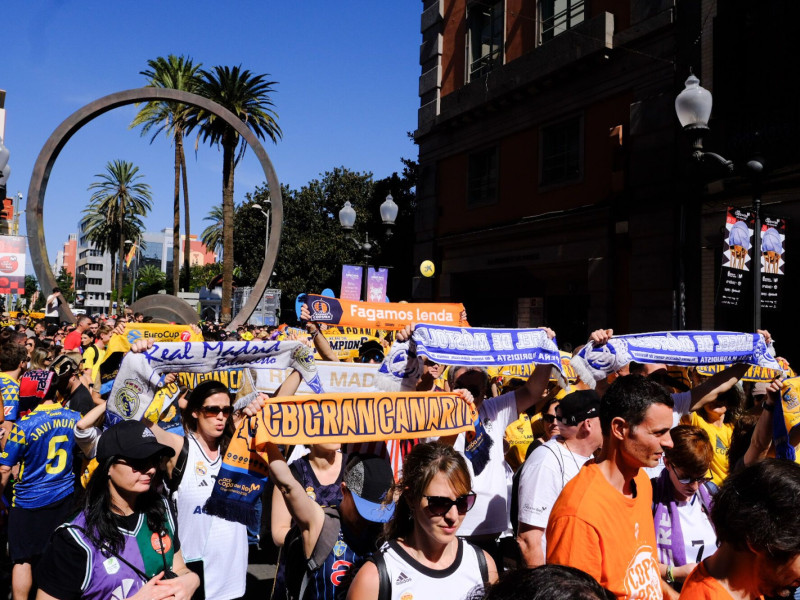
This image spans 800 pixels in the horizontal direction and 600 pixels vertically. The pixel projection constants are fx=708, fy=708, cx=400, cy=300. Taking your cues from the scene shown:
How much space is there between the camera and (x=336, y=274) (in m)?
39.6

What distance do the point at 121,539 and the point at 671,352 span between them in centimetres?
422

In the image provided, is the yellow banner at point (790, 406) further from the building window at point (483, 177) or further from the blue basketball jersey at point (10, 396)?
the building window at point (483, 177)

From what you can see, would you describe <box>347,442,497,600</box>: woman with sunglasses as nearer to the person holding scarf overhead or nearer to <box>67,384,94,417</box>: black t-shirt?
the person holding scarf overhead

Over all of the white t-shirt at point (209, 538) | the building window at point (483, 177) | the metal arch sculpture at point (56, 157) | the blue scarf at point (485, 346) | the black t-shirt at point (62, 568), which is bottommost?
the white t-shirt at point (209, 538)

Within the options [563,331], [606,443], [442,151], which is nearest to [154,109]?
[442,151]

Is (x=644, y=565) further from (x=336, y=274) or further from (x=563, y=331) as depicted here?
(x=336, y=274)

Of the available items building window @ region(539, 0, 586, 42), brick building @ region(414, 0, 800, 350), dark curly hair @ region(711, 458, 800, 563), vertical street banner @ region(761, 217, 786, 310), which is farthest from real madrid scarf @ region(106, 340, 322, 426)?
building window @ region(539, 0, 586, 42)

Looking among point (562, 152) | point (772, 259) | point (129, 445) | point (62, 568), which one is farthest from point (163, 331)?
point (562, 152)

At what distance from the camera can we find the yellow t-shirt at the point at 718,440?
5441 millimetres

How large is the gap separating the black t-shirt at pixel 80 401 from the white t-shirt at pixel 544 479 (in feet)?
13.5

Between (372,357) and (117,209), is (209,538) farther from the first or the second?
(117,209)

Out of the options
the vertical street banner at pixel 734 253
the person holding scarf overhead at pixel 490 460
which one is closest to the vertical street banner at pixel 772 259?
the vertical street banner at pixel 734 253

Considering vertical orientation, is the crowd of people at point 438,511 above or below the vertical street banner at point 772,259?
below

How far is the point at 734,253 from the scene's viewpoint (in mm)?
9633
